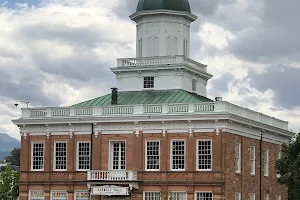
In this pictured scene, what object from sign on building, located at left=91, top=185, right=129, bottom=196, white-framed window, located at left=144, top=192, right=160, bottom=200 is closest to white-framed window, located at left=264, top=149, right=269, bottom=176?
white-framed window, located at left=144, top=192, right=160, bottom=200

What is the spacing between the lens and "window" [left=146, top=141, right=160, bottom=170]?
66562 millimetres

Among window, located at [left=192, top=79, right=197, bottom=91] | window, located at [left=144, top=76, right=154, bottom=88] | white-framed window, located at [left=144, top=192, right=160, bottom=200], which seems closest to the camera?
white-framed window, located at [left=144, top=192, right=160, bottom=200]

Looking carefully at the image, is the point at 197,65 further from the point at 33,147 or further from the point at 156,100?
the point at 33,147

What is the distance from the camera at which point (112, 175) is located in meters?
66.7

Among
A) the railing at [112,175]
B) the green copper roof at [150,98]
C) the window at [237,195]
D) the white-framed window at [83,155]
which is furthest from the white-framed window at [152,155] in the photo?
Result: the window at [237,195]

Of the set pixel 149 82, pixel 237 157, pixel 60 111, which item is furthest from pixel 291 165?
pixel 60 111

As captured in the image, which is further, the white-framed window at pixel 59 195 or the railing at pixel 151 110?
the white-framed window at pixel 59 195

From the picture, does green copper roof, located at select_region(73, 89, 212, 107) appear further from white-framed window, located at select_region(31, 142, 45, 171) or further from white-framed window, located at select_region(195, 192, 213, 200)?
white-framed window, located at select_region(195, 192, 213, 200)

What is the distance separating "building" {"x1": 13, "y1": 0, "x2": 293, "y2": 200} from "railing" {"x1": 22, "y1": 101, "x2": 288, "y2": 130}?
3.2 inches

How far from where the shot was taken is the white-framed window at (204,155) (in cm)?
6488

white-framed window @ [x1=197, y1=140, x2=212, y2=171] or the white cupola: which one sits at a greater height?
the white cupola

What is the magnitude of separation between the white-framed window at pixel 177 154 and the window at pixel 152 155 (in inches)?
50.1

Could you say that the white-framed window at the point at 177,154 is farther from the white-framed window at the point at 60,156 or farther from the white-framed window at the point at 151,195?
the white-framed window at the point at 60,156

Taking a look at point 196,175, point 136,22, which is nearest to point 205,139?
point 196,175
